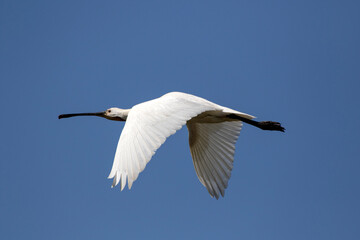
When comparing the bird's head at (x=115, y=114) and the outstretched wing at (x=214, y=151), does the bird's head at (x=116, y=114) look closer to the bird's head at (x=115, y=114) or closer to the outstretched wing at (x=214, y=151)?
the bird's head at (x=115, y=114)

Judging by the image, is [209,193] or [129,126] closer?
[129,126]

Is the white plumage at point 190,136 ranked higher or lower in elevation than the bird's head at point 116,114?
lower

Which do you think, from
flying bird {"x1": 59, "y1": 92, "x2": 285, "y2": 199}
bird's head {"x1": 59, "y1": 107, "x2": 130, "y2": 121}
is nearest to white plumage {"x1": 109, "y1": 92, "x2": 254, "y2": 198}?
flying bird {"x1": 59, "y1": 92, "x2": 285, "y2": 199}

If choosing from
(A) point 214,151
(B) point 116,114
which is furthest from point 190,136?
(B) point 116,114

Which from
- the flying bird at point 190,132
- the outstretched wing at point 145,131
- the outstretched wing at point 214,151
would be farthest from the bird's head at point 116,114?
the outstretched wing at point 145,131

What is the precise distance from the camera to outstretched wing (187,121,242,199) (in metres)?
11.4

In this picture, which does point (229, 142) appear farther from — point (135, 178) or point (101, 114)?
point (135, 178)

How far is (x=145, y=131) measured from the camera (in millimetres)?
8555

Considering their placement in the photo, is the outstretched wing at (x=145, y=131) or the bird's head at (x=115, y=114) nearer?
the outstretched wing at (x=145, y=131)

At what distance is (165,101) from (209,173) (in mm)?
2579

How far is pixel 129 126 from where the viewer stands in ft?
28.9

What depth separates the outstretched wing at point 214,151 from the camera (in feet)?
37.3

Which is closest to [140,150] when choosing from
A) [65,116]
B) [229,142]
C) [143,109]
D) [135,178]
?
[135,178]

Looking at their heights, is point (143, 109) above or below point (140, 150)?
above
